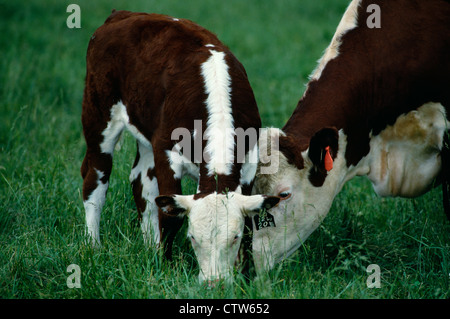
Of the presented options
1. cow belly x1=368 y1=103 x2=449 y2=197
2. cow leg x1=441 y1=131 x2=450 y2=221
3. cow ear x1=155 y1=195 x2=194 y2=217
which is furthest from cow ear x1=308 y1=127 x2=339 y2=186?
cow leg x1=441 y1=131 x2=450 y2=221

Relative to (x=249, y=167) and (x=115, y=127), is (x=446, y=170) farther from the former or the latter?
(x=115, y=127)

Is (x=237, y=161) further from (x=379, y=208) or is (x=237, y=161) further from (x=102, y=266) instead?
(x=379, y=208)

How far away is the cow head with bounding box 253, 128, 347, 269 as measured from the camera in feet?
13.8

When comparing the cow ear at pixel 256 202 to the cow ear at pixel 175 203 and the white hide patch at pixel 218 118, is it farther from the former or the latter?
the cow ear at pixel 175 203

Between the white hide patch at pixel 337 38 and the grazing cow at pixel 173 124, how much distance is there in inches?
23.8

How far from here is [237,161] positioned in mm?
3928

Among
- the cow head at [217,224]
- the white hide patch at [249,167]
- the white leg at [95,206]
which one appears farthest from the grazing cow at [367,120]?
the white leg at [95,206]

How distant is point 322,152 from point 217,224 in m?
0.97

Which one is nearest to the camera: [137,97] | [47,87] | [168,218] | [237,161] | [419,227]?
[237,161]

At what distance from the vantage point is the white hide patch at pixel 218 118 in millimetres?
3895

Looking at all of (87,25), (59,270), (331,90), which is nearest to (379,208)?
(331,90)

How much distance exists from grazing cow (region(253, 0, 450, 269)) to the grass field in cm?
37

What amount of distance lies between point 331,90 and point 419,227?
1.48m
